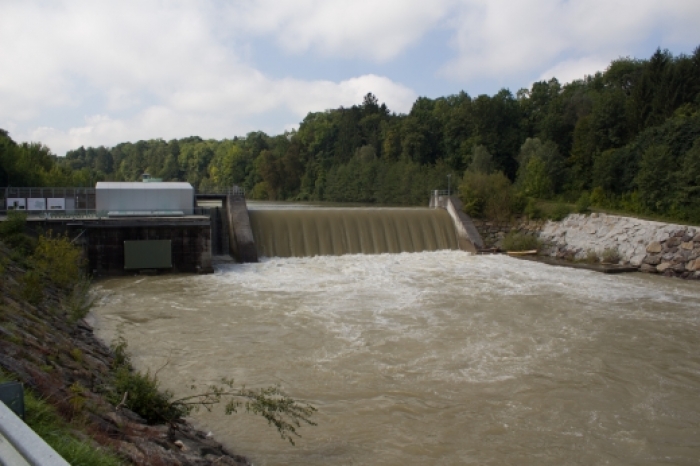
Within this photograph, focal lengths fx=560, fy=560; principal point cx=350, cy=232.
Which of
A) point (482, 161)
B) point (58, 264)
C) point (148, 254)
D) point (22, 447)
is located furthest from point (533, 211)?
point (22, 447)

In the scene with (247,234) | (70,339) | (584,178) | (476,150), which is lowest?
(70,339)

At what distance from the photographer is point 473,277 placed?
69.6ft

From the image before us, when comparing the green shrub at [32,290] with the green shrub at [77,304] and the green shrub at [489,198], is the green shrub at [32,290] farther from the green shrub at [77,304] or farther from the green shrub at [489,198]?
the green shrub at [489,198]

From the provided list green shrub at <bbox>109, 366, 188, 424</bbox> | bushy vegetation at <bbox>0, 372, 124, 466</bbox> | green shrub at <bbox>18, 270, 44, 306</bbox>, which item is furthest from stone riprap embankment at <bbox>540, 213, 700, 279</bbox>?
bushy vegetation at <bbox>0, 372, 124, 466</bbox>

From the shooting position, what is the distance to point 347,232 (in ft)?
88.7

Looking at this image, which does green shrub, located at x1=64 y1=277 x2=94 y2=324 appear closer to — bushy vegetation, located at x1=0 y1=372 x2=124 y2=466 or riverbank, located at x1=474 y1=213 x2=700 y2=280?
bushy vegetation, located at x1=0 y1=372 x2=124 y2=466

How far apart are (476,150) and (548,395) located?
41.1 meters

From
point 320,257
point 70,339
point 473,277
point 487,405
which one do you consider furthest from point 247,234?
point 487,405

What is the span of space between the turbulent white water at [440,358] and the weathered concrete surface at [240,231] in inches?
112

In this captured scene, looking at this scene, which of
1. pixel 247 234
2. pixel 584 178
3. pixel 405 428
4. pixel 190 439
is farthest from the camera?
pixel 584 178

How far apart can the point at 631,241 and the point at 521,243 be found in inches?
194

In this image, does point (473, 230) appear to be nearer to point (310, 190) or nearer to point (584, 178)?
point (584, 178)

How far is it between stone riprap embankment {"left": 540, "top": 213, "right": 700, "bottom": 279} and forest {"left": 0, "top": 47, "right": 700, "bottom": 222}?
3.34 m

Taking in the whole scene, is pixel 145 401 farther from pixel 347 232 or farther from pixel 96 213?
pixel 347 232
